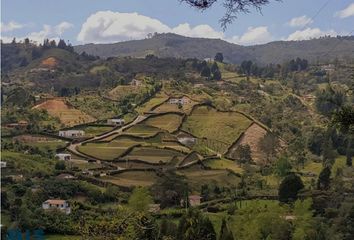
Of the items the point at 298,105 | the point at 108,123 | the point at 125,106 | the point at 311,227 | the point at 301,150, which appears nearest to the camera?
the point at 311,227

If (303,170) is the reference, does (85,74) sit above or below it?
above

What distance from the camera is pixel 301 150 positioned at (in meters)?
44.8

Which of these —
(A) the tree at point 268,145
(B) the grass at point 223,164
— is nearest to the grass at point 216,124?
(A) the tree at point 268,145

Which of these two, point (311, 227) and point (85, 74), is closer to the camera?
point (311, 227)

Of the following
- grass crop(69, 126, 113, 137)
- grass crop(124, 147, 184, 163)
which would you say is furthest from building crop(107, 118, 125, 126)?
grass crop(124, 147, 184, 163)

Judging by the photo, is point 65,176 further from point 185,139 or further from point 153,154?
point 185,139

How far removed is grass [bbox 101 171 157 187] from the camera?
33750mm

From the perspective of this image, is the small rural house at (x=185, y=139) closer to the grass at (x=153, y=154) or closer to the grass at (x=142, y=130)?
the grass at (x=142, y=130)

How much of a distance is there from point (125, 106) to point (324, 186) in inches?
1134

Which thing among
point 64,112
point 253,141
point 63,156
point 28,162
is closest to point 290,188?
point 28,162

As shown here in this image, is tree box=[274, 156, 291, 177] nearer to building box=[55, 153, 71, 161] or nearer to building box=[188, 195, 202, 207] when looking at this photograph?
building box=[188, 195, 202, 207]

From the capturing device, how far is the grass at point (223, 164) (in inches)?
1556

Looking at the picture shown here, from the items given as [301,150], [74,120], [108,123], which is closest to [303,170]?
[301,150]

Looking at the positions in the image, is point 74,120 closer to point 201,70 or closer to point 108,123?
point 108,123
